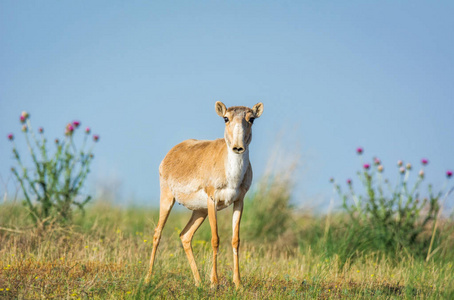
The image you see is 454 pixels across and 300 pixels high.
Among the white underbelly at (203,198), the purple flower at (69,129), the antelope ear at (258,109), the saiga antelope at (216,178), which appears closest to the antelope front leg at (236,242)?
the saiga antelope at (216,178)

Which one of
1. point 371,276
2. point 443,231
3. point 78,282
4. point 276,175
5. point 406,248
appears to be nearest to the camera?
point 78,282

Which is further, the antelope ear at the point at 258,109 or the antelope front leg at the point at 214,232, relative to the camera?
the antelope ear at the point at 258,109

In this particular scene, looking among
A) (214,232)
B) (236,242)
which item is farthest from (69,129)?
(236,242)

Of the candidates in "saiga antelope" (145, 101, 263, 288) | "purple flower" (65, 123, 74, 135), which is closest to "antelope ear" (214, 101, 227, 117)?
"saiga antelope" (145, 101, 263, 288)

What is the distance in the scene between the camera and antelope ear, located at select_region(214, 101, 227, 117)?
21.5 ft

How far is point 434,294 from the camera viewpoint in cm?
660

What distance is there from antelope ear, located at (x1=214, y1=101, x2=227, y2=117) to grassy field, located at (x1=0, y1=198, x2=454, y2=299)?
6.99 ft

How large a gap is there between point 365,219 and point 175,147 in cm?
464

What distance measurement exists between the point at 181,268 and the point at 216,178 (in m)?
2.11

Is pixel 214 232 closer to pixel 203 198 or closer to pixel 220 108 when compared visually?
pixel 203 198

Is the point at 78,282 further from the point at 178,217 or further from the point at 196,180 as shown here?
the point at 178,217

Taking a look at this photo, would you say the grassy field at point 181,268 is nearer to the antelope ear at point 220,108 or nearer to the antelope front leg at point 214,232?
the antelope front leg at point 214,232

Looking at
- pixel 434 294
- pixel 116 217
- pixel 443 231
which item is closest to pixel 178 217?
pixel 116 217

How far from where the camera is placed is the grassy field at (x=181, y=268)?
6.07m
